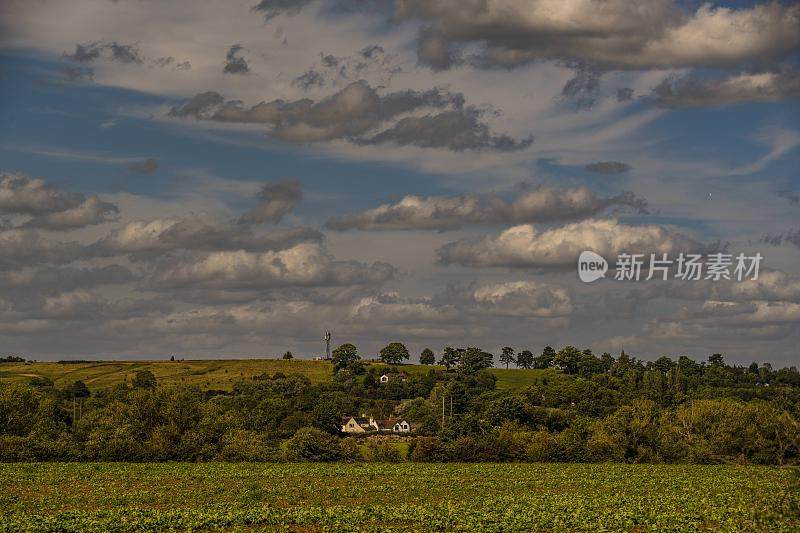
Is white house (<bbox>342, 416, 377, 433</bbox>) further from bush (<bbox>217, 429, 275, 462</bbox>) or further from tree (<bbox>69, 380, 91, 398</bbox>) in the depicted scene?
bush (<bbox>217, 429, 275, 462</bbox>)

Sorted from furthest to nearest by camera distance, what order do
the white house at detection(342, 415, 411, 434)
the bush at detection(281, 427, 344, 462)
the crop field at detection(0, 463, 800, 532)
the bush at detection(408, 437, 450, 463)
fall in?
the white house at detection(342, 415, 411, 434), the bush at detection(408, 437, 450, 463), the bush at detection(281, 427, 344, 462), the crop field at detection(0, 463, 800, 532)

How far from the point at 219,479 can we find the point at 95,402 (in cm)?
6165

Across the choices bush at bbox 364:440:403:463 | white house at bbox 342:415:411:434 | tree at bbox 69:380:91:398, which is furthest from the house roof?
bush at bbox 364:440:403:463

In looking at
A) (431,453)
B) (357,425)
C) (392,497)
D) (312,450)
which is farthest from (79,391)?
(392,497)

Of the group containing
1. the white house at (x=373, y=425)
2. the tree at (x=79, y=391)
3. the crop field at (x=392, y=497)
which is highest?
the tree at (x=79, y=391)

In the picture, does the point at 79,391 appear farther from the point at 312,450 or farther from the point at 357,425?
the point at 312,450

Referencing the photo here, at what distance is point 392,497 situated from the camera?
60.0 m

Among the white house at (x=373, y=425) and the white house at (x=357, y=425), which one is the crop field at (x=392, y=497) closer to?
the white house at (x=373, y=425)

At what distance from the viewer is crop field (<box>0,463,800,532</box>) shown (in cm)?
4494

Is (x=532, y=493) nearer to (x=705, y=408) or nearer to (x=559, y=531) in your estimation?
(x=559, y=531)

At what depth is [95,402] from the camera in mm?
125062

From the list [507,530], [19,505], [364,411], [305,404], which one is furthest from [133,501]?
[364,411]

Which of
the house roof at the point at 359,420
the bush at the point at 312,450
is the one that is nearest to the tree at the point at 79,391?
the house roof at the point at 359,420

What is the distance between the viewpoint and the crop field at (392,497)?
1769 inches
